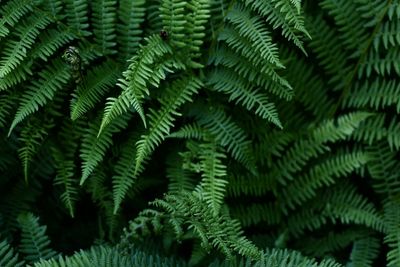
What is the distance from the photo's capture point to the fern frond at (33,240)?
2.82 metres

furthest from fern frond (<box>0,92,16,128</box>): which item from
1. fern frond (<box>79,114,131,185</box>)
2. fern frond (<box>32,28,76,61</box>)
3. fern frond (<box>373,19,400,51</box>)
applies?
fern frond (<box>373,19,400,51</box>)

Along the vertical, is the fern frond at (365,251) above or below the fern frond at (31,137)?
below

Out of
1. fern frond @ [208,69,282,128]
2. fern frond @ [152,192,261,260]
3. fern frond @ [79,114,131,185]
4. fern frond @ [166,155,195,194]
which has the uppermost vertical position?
fern frond @ [208,69,282,128]

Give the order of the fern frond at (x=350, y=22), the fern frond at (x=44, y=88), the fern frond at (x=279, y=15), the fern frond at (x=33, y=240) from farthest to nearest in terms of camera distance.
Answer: the fern frond at (x=350, y=22), the fern frond at (x=33, y=240), the fern frond at (x=44, y=88), the fern frond at (x=279, y=15)

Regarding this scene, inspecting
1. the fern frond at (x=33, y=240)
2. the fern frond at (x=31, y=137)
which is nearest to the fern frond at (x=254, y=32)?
the fern frond at (x=31, y=137)

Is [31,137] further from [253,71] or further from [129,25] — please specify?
[253,71]

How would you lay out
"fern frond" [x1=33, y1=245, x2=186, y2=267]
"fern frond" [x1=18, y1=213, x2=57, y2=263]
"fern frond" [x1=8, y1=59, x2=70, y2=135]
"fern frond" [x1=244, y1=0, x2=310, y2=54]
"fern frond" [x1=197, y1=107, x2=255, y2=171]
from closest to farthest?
"fern frond" [x1=33, y1=245, x2=186, y2=267] < "fern frond" [x1=244, y1=0, x2=310, y2=54] < "fern frond" [x1=8, y1=59, x2=70, y2=135] < "fern frond" [x1=18, y1=213, x2=57, y2=263] < "fern frond" [x1=197, y1=107, x2=255, y2=171]

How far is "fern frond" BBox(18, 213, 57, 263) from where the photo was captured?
2.82 meters

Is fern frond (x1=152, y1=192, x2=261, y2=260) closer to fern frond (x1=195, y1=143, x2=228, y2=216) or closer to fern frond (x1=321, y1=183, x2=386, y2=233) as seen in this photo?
fern frond (x1=195, y1=143, x2=228, y2=216)

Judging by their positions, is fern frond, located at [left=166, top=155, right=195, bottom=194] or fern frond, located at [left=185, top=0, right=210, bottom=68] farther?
fern frond, located at [left=166, top=155, right=195, bottom=194]

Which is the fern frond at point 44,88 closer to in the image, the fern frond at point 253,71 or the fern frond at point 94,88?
the fern frond at point 94,88

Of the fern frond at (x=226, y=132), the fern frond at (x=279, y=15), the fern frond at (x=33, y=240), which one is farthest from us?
the fern frond at (x=226, y=132)

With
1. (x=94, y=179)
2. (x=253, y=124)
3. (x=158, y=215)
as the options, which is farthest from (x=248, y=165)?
(x=94, y=179)

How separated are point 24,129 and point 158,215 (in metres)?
0.81
